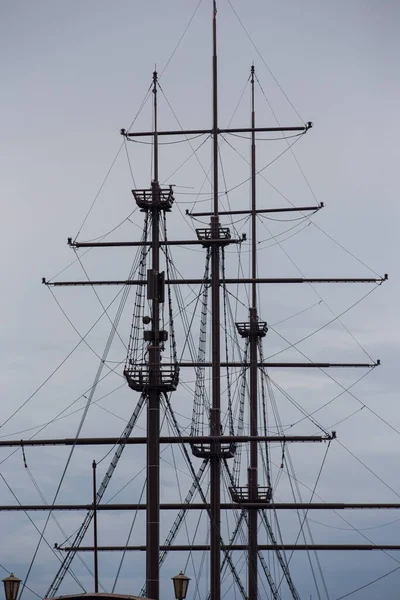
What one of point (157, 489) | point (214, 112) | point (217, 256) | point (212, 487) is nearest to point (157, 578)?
point (157, 489)

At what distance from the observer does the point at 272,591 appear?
89.8m

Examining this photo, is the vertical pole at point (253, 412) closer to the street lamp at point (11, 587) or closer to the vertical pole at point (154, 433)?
the vertical pole at point (154, 433)

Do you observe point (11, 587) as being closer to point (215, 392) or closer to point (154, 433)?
point (154, 433)

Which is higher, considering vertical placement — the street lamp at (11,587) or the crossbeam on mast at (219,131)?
the crossbeam on mast at (219,131)

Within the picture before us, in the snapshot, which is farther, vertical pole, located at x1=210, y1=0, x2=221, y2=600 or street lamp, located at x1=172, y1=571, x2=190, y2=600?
vertical pole, located at x1=210, y1=0, x2=221, y2=600

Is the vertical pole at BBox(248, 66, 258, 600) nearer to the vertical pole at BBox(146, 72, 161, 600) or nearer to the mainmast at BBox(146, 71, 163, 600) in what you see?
the mainmast at BBox(146, 71, 163, 600)

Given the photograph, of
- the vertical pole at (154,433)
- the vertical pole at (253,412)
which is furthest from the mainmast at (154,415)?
the vertical pole at (253,412)

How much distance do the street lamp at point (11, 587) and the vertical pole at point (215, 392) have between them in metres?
18.5

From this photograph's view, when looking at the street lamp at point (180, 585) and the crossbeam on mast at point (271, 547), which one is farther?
the crossbeam on mast at point (271, 547)

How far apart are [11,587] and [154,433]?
9743 mm

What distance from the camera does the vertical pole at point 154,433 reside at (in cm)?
6762

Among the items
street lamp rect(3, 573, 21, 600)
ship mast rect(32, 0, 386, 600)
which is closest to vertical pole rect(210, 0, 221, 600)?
ship mast rect(32, 0, 386, 600)

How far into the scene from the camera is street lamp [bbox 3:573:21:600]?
6203cm

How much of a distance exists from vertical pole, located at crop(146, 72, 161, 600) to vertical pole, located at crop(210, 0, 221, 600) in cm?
1029
